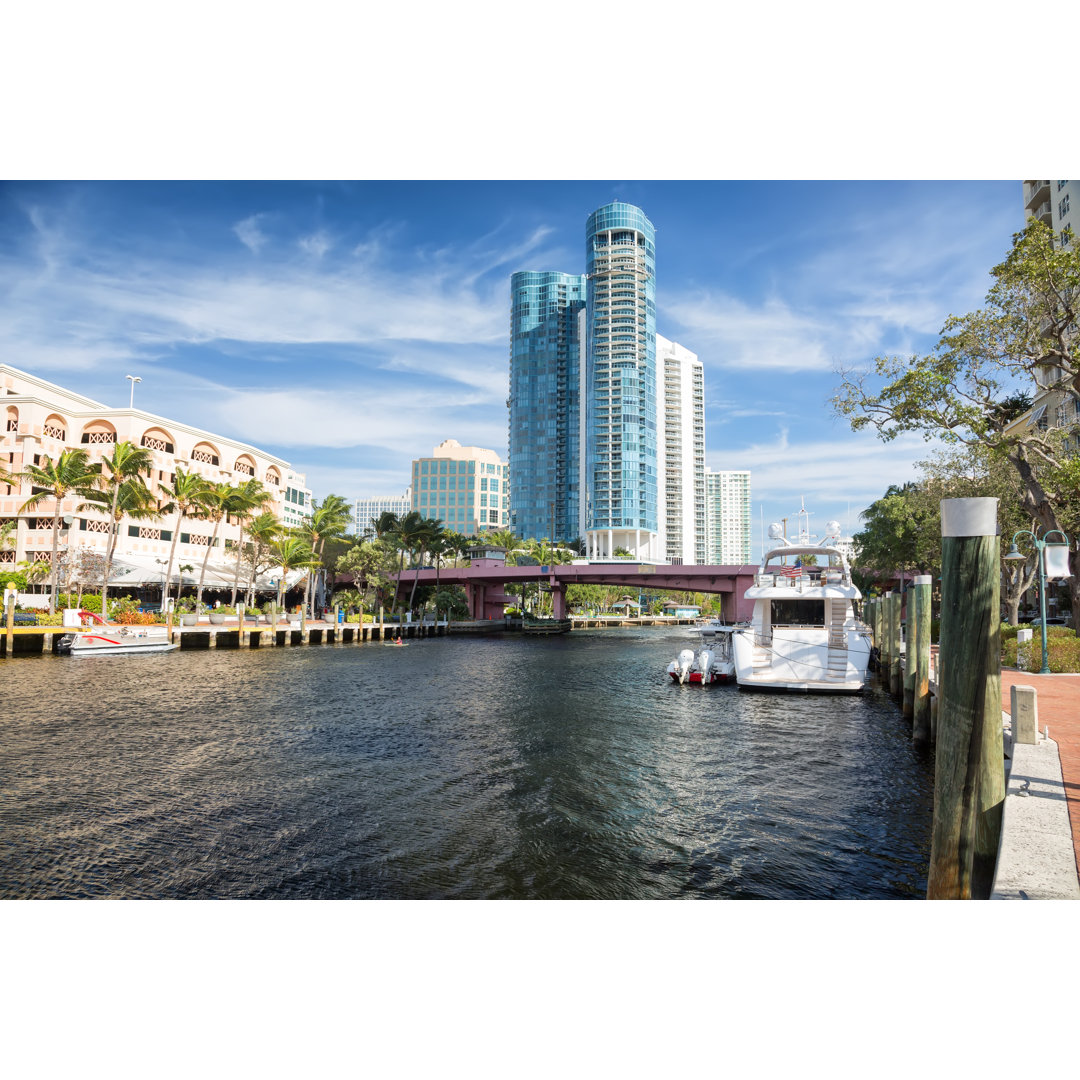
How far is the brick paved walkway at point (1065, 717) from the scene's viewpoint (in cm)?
645

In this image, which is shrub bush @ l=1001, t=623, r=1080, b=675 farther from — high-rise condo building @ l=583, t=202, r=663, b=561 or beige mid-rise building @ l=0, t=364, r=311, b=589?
high-rise condo building @ l=583, t=202, r=663, b=561

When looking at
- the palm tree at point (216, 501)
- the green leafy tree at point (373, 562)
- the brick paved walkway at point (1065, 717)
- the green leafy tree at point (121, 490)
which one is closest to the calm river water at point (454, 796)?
the brick paved walkway at point (1065, 717)

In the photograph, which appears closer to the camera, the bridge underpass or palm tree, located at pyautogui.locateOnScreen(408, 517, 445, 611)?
the bridge underpass

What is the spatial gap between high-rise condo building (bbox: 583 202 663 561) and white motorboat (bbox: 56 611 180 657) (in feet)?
327

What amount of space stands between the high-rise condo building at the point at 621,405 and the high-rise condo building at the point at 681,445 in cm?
1491

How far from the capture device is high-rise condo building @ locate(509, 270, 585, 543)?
520ft

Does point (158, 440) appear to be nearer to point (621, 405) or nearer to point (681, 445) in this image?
point (621, 405)

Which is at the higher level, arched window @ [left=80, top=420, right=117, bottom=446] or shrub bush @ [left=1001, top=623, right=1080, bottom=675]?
arched window @ [left=80, top=420, right=117, bottom=446]

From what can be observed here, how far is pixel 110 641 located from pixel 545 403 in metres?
134

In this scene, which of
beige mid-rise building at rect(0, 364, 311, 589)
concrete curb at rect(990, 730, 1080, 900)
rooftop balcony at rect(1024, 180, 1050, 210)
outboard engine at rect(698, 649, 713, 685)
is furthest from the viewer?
rooftop balcony at rect(1024, 180, 1050, 210)

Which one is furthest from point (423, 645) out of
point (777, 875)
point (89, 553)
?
point (777, 875)

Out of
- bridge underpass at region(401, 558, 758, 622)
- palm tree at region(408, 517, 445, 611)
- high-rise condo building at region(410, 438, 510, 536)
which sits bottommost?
bridge underpass at region(401, 558, 758, 622)

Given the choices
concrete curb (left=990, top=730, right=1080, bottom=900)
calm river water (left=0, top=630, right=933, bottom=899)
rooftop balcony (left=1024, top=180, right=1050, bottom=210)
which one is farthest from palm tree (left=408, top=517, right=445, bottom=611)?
concrete curb (left=990, top=730, right=1080, bottom=900)
